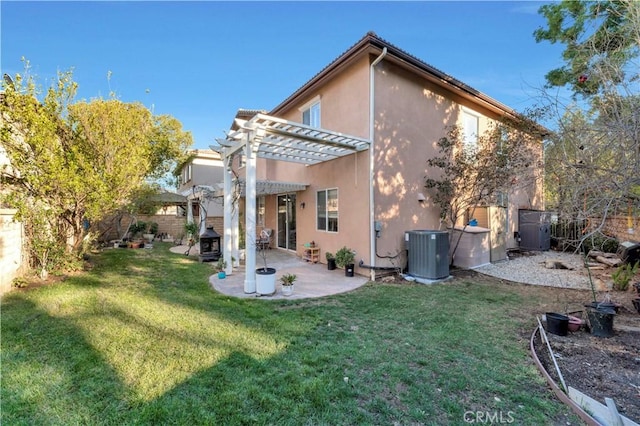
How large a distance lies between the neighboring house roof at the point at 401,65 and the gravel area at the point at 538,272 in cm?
535

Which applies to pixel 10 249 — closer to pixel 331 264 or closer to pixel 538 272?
pixel 331 264

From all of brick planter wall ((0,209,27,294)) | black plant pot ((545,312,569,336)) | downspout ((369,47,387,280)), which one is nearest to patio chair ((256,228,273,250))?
downspout ((369,47,387,280))

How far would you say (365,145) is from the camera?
8.63m

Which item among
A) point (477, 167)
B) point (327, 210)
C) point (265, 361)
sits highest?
point (477, 167)

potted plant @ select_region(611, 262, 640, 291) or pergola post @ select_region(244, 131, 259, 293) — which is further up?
pergola post @ select_region(244, 131, 259, 293)

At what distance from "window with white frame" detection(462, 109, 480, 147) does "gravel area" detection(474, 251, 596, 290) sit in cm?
494

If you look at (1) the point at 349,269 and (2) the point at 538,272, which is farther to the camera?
(2) the point at 538,272

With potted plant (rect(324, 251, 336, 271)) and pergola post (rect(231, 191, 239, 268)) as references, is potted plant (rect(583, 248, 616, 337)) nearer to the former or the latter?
potted plant (rect(324, 251, 336, 271))

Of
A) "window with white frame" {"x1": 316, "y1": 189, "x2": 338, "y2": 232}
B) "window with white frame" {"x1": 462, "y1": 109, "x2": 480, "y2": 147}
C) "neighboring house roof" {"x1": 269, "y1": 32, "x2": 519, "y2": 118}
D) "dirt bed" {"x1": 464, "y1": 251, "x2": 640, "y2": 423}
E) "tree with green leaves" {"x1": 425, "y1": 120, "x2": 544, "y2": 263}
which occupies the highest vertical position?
"neighboring house roof" {"x1": 269, "y1": 32, "x2": 519, "y2": 118}

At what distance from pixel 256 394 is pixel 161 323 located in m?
2.70

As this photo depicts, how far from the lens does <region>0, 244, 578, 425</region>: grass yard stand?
268 cm

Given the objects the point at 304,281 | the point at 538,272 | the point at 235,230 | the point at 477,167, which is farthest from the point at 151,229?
the point at 538,272

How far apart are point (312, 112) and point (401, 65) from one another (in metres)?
3.75

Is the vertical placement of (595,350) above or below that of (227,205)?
below
